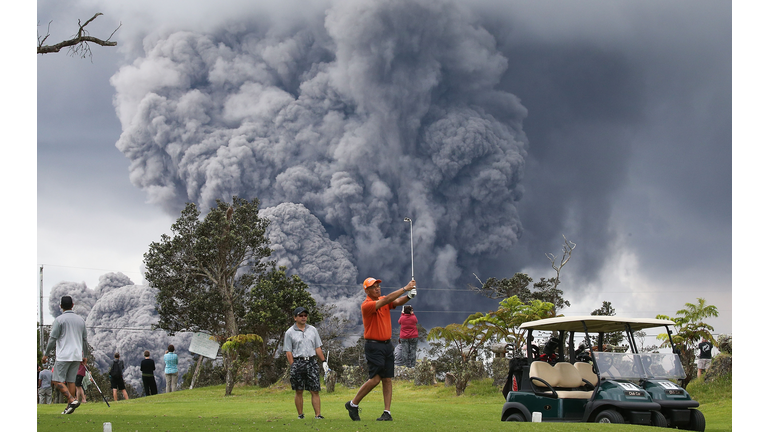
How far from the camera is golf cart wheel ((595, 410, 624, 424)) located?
8.55 metres

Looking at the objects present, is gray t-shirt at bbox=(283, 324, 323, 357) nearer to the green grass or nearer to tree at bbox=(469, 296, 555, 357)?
the green grass

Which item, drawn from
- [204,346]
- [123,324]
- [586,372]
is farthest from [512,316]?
[123,324]

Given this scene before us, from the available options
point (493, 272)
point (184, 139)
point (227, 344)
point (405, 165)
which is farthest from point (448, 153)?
point (227, 344)

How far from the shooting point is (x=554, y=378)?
1002 centimetres

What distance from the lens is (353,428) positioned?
764 centimetres

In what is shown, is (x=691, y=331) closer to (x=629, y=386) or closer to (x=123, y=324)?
(x=629, y=386)

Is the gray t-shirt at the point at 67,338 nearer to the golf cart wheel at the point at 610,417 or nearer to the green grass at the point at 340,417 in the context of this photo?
the green grass at the point at 340,417

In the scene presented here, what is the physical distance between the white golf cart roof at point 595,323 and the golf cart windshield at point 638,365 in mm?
522

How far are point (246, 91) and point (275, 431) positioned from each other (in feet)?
316

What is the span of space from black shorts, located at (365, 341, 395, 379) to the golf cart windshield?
3.31 m

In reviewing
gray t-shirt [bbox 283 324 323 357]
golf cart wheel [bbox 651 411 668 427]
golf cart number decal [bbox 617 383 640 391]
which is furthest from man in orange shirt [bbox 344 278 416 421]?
golf cart wheel [bbox 651 411 668 427]

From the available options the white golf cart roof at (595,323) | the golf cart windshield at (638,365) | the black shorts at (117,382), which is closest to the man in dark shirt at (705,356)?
the white golf cart roof at (595,323)

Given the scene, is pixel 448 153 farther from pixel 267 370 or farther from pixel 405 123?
pixel 267 370

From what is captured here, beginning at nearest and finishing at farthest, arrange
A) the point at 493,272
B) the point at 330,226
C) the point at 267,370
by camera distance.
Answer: the point at 267,370
the point at 493,272
the point at 330,226
